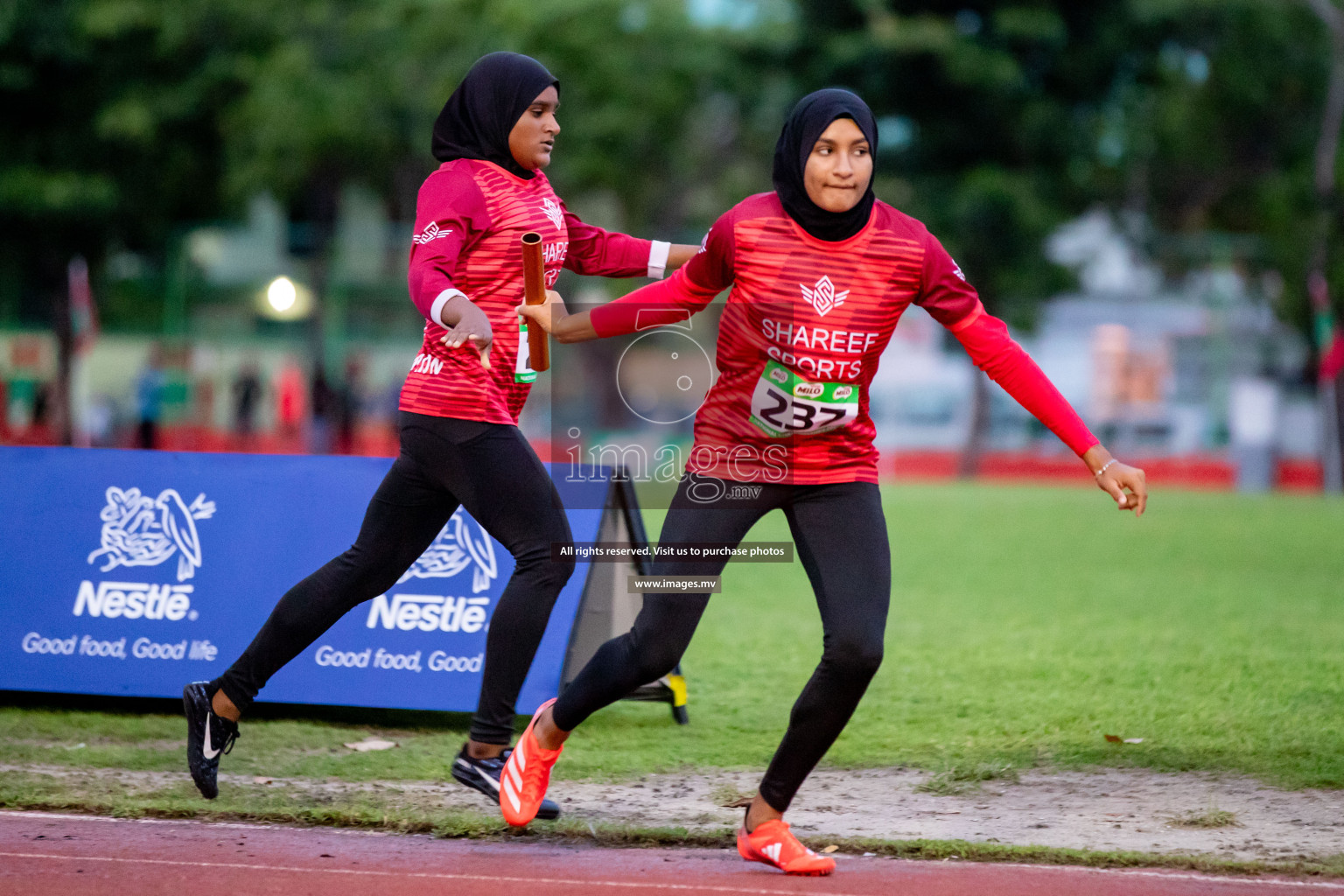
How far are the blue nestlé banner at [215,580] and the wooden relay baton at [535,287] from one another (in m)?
1.59

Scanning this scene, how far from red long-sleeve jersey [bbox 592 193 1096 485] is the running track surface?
1.13 meters

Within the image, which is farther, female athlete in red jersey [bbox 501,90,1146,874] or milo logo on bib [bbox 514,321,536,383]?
milo logo on bib [bbox 514,321,536,383]

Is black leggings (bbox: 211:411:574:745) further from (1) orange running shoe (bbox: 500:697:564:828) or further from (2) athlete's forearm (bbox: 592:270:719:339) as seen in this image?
(2) athlete's forearm (bbox: 592:270:719:339)

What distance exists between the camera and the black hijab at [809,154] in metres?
4.06

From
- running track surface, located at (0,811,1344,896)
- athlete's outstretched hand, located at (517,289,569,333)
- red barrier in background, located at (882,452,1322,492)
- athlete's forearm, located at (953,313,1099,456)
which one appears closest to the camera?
running track surface, located at (0,811,1344,896)

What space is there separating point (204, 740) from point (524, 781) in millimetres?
1164

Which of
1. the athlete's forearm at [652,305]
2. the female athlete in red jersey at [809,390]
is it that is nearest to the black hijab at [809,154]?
the female athlete in red jersey at [809,390]

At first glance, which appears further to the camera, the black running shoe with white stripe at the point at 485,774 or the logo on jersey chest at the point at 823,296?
the black running shoe with white stripe at the point at 485,774

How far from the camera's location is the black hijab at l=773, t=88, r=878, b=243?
406 cm

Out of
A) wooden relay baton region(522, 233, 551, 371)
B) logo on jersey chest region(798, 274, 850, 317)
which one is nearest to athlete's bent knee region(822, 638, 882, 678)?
logo on jersey chest region(798, 274, 850, 317)

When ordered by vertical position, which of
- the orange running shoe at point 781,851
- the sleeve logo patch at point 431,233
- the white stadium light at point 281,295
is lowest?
the orange running shoe at point 781,851

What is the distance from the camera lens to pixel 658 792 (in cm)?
516

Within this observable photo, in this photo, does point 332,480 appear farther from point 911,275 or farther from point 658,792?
point 911,275

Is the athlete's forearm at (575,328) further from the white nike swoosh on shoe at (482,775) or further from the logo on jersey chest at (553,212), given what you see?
the white nike swoosh on shoe at (482,775)
